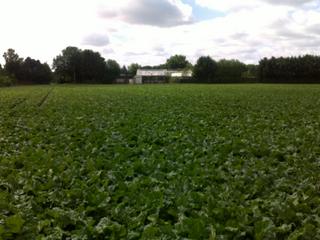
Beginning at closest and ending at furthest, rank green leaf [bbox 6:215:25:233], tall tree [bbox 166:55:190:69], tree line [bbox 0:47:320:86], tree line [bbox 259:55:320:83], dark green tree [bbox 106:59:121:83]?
green leaf [bbox 6:215:25:233] < tree line [bbox 259:55:320:83] < tree line [bbox 0:47:320:86] < dark green tree [bbox 106:59:121:83] < tall tree [bbox 166:55:190:69]

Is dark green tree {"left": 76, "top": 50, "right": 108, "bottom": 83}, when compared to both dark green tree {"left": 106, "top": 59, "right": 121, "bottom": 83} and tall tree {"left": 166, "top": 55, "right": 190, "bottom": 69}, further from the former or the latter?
tall tree {"left": 166, "top": 55, "right": 190, "bottom": 69}

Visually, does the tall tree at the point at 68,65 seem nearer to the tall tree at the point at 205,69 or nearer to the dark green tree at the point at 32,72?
the dark green tree at the point at 32,72

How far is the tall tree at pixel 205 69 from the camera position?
89.9 metres

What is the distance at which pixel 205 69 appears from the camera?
296 ft

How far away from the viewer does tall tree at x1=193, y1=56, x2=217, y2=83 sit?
89875 millimetres

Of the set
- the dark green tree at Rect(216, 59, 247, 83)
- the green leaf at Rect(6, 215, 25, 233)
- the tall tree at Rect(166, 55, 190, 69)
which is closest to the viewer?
the green leaf at Rect(6, 215, 25, 233)

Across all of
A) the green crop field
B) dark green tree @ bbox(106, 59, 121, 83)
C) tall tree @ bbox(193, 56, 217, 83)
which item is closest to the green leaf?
the green crop field

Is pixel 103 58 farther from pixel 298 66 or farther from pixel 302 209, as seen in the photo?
pixel 302 209

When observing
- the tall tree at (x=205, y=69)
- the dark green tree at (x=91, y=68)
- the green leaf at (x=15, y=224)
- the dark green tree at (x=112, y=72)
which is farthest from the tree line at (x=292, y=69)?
the green leaf at (x=15, y=224)

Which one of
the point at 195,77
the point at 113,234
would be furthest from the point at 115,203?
the point at 195,77

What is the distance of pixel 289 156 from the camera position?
8117mm

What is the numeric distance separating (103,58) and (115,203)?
302 feet

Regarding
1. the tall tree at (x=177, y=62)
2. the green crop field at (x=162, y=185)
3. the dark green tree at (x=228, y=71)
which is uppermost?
the tall tree at (x=177, y=62)

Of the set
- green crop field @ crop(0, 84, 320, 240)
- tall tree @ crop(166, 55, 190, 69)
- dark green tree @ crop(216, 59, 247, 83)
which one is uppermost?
tall tree @ crop(166, 55, 190, 69)
